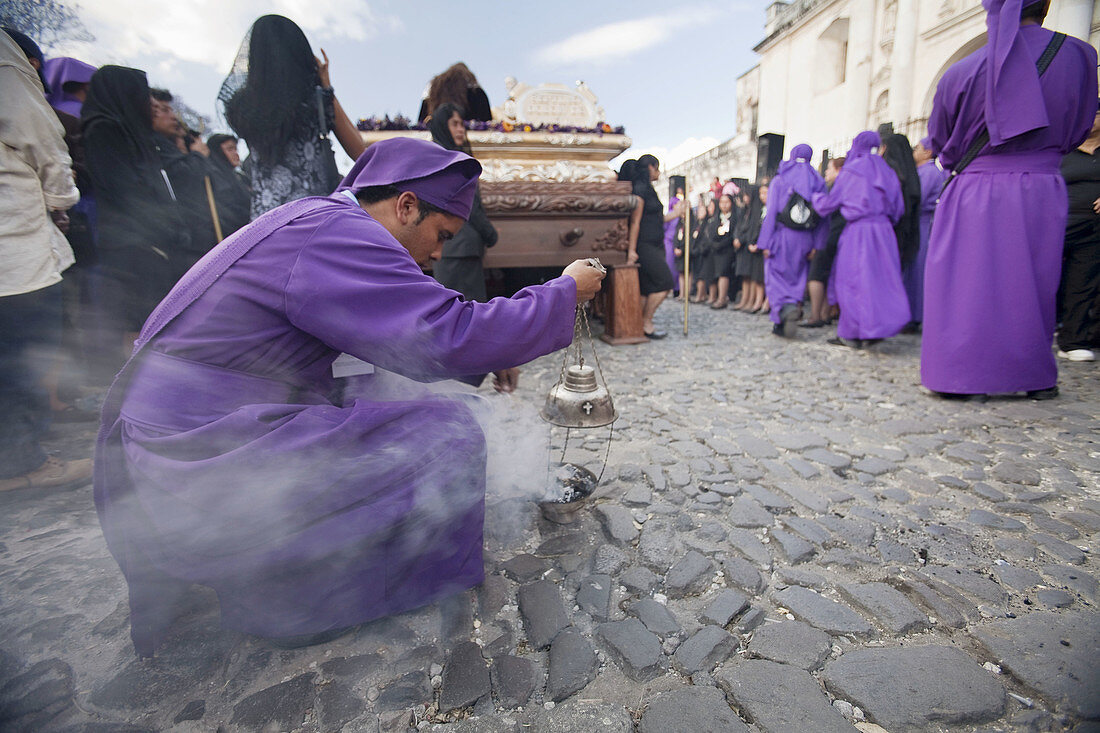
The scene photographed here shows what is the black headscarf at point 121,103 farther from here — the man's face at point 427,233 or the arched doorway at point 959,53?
the arched doorway at point 959,53

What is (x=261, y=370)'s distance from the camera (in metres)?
1.51

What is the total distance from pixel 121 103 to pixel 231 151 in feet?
5.80

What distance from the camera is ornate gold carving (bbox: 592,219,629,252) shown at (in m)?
5.31

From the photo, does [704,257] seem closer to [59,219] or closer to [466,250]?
[466,250]

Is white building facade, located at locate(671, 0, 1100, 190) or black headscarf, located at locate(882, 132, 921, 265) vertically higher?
white building facade, located at locate(671, 0, 1100, 190)

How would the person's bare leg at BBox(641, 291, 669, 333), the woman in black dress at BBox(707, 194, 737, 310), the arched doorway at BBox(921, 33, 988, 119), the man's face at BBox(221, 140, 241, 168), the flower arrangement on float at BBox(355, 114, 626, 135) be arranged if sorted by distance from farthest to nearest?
1. the arched doorway at BBox(921, 33, 988, 119)
2. the woman in black dress at BBox(707, 194, 737, 310)
3. the person's bare leg at BBox(641, 291, 669, 333)
4. the flower arrangement on float at BBox(355, 114, 626, 135)
5. the man's face at BBox(221, 140, 241, 168)

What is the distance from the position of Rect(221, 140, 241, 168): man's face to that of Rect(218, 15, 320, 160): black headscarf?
92.9 inches

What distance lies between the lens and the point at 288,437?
1396mm

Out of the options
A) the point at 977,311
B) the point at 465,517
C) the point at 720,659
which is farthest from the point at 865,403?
the point at 465,517

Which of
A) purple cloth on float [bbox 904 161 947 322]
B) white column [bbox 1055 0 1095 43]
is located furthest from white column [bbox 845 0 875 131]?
purple cloth on float [bbox 904 161 947 322]

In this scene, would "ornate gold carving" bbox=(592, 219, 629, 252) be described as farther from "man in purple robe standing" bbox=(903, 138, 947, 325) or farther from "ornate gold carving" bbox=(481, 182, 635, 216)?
"man in purple robe standing" bbox=(903, 138, 947, 325)

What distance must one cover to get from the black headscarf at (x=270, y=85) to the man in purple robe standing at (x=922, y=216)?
19.9ft

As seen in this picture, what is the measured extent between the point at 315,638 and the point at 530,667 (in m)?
0.64

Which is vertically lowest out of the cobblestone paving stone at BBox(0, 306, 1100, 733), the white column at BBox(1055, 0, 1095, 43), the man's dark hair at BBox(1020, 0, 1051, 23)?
the cobblestone paving stone at BBox(0, 306, 1100, 733)
